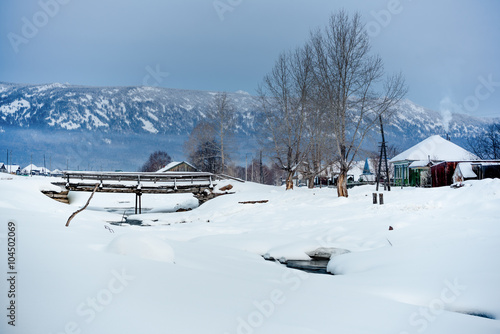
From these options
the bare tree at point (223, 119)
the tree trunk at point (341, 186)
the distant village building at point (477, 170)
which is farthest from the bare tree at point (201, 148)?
the distant village building at point (477, 170)

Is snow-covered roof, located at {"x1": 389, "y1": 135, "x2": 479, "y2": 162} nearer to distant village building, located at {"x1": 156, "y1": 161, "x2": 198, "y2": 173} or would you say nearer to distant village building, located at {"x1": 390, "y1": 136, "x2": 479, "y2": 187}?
distant village building, located at {"x1": 390, "y1": 136, "x2": 479, "y2": 187}

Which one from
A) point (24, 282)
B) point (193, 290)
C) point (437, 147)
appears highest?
point (437, 147)

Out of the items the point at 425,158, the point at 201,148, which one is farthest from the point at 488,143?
the point at 201,148

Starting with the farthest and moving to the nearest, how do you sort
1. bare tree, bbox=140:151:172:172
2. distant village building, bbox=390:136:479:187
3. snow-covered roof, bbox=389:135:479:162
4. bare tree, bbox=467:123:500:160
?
A: bare tree, bbox=140:151:172:172 → bare tree, bbox=467:123:500:160 → snow-covered roof, bbox=389:135:479:162 → distant village building, bbox=390:136:479:187

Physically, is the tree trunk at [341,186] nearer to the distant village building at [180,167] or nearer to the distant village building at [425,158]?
the distant village building at [425,158]

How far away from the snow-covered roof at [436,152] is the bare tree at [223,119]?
804 inches

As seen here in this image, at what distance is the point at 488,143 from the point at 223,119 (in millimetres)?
36112

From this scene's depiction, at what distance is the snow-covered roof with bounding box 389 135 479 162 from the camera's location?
37719 mm

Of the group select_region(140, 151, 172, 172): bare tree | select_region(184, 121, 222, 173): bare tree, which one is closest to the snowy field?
select_region(184, 121, 222, 173): bare tree

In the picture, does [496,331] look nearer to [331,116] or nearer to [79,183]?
[331,116]

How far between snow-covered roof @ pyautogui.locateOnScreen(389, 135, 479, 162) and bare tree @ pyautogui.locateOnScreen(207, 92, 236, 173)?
67.0ft

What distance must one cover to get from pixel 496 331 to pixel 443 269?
2.44m

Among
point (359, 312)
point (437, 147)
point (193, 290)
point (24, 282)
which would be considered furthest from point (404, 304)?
point (437, 147)

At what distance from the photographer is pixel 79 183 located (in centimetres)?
2511
